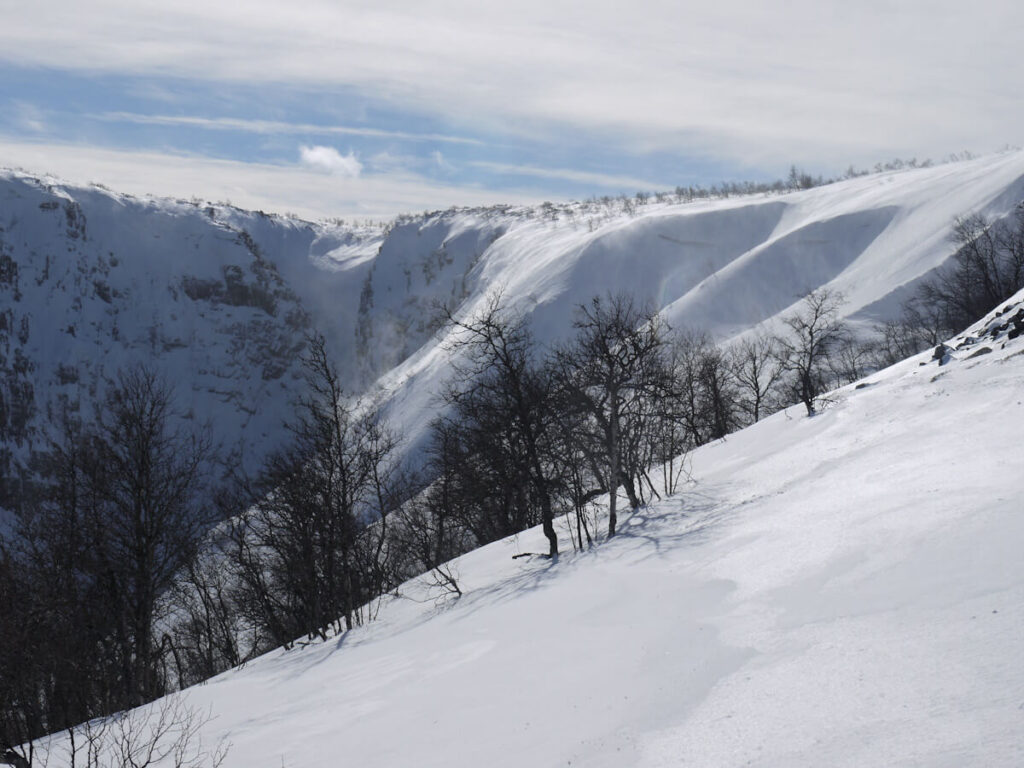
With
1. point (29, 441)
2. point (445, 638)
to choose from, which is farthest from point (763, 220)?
point (29, 441)

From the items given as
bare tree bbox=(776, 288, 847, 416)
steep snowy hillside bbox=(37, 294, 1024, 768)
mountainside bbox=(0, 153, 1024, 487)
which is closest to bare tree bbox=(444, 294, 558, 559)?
steep snowy hillside bbox=(37, 294, 1024, 768)

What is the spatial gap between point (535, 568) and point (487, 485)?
2.30m

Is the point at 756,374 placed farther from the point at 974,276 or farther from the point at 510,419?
the point at 510,419

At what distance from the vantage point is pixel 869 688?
527 cm

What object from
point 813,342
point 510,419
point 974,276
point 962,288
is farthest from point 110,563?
point 962,288

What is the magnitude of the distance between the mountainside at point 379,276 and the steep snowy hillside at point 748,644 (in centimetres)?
4671

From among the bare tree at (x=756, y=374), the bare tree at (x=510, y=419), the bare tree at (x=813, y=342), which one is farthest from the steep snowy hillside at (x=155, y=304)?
Result: the bare tree at (x=510, y=419)

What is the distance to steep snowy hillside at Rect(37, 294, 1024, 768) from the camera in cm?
506

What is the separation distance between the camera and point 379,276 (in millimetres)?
171250

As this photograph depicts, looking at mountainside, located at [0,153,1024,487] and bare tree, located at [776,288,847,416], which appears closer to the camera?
bare tree, located at [776,288,847,416]

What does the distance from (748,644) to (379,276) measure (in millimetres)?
170056

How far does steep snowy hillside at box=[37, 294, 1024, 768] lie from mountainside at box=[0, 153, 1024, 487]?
46.7 meters

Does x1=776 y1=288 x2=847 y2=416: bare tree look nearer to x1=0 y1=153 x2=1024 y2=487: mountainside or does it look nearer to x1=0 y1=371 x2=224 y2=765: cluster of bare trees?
x1=0 y1=153 x2=1024 y2=487: mountainside

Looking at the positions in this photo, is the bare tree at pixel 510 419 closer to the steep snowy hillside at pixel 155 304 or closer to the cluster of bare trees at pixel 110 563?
the cluster of bare trees at pixel 110 563
